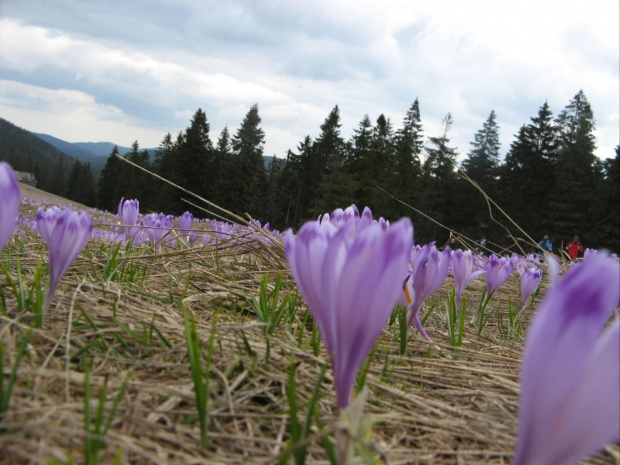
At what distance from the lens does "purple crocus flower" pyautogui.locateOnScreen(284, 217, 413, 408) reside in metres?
0.80

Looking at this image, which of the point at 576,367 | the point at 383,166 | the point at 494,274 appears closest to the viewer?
the point at 576,367

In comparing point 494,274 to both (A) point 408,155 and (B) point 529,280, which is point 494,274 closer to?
(B) point 529,280

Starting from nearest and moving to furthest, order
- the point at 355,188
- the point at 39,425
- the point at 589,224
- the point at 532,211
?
the point at 39,425 < the point at 589,224 < the point at 532,211 < the point at 355,188

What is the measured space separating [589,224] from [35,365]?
42.8 m

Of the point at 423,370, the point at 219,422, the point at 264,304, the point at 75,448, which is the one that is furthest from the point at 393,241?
the point at 264,304

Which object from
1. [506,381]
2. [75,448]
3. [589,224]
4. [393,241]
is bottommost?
[75,448]

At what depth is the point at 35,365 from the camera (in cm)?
105

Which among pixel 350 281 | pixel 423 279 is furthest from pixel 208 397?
pixel 423 279

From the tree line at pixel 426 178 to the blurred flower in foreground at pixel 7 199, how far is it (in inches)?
1573

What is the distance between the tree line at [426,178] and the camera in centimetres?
3884

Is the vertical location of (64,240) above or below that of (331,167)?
below

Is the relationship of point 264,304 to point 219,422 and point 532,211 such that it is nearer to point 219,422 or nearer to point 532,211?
point 219,422

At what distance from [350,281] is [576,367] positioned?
1.19ft

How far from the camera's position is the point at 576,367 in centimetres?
61
